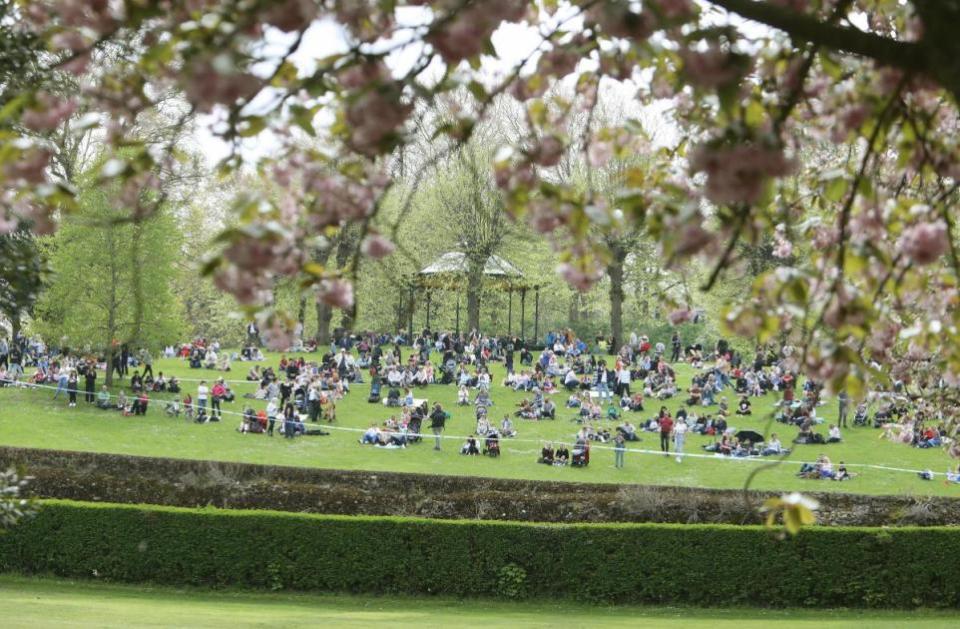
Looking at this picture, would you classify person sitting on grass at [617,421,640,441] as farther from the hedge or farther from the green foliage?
the green foliage

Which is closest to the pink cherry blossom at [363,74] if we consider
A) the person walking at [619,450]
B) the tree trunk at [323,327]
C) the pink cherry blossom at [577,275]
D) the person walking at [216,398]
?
the pink cherry blossom at [577,275]

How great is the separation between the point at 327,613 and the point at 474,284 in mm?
32647

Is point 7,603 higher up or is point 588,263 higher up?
point 588,263

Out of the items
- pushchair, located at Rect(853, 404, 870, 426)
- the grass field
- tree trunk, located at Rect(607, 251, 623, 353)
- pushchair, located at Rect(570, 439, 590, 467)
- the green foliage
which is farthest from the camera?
tree trunk, located at Rect(607, 251, 623, 353)

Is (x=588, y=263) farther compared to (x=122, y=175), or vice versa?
(x=588, y=263)

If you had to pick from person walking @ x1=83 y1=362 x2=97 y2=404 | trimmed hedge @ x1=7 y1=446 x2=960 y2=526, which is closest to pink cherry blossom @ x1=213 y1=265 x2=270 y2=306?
trimmed hedge @ x1=7 y1=446 x2=960 y2=526

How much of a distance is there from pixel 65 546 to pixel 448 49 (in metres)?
17.7

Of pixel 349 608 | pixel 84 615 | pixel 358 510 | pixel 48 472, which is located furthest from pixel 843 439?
pixel 84 615

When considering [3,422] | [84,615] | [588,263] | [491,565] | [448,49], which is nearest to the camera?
[448,49]

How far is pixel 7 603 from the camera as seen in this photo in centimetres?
1577

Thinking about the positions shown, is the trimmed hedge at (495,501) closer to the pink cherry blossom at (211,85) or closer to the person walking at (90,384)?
the person walking at (90,384)

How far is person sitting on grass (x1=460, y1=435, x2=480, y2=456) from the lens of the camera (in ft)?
95.3

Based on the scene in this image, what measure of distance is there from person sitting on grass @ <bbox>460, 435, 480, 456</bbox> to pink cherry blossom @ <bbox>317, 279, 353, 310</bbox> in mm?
24386

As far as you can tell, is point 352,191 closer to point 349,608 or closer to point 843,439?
point 349,608
